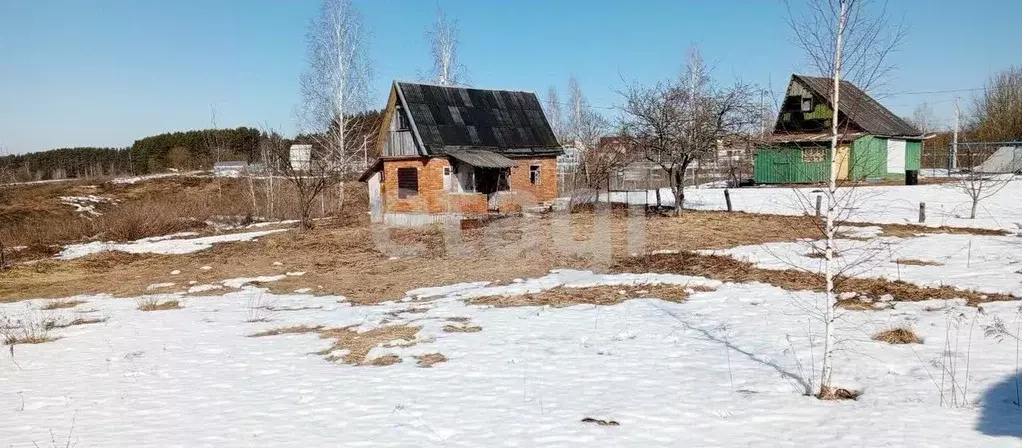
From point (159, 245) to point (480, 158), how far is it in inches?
444

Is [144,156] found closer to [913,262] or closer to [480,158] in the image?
[480,158]

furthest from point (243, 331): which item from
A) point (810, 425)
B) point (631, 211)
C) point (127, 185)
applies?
point (127, 185)

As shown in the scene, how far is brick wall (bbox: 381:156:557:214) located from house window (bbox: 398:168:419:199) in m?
0.15

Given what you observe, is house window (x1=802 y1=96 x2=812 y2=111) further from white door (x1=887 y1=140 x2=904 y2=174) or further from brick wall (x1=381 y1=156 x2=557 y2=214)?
brick wall (x1=381 y1=156 x2=557 y2=214)

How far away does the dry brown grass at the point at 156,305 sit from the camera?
36.2 feet

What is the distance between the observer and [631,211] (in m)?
21.8

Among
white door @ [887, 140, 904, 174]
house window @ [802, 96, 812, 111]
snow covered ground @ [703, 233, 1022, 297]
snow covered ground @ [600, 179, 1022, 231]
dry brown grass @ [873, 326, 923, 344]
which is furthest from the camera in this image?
white door @ [887, 140, 904, 174]

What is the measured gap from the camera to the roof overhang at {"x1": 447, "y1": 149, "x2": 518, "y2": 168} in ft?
71.0

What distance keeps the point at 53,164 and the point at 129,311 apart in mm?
56034

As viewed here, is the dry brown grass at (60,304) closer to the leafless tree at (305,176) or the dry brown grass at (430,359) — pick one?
the dry brown grass at (430,359)

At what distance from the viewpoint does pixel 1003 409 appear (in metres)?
4.94

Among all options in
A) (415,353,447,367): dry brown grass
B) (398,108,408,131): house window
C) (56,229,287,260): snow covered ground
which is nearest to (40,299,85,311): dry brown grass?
(56,229,287,260): snow covered ground

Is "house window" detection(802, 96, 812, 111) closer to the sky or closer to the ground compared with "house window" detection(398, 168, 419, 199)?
closer to the sky

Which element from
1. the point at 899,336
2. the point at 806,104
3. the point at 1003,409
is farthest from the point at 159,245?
the point at 806,104
